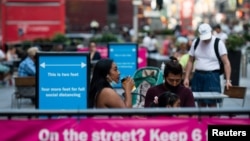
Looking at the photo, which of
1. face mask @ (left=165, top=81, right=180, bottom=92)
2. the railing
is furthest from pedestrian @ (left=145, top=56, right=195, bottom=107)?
the railing

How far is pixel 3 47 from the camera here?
32.3 meters

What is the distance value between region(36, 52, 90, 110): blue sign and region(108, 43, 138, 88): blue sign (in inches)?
283

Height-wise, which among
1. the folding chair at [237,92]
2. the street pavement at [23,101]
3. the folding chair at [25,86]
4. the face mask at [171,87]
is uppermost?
the face mask at [171,87]

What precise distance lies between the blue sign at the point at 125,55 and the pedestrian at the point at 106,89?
29.0ft

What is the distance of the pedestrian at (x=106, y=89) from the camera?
Result: 6.52m

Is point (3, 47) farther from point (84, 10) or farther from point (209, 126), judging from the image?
point (84, 10)

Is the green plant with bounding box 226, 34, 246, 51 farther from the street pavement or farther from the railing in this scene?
the railing

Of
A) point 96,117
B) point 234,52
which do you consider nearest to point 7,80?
point 234,52

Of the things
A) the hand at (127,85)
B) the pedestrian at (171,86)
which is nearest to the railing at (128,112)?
the pedestrian at (171,86)

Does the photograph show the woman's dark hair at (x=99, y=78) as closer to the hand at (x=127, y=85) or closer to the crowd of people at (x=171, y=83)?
the crowd of people at (x=171, y=83)

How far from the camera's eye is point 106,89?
21.8 ft

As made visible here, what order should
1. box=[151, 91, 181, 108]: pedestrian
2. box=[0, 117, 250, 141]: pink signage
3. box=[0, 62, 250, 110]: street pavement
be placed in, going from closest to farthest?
1. box=[0, 117, 250, 141]: pink signage
2. box=[151, 91, 181, 108]: pedestrian
3. box=[0, 62, 250, 110]: street pavement

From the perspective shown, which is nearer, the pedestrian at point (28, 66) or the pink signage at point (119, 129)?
the pink signage at point (119, 129)

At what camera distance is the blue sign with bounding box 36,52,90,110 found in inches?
356
